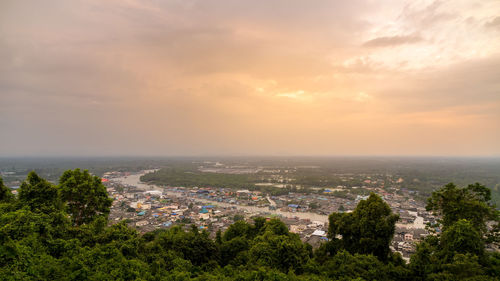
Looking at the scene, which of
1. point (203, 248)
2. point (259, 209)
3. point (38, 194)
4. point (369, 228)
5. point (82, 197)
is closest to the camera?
point (38, 194)

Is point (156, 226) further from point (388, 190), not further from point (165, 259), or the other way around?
point (388, 190)

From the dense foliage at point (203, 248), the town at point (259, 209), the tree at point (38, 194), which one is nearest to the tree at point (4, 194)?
the dense foliage at point (203, 248)

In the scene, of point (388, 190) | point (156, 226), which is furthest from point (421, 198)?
point (156, 226)

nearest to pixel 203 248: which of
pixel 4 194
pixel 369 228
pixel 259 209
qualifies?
pixel 369 228

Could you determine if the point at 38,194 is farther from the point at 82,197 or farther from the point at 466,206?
the point at 466,206

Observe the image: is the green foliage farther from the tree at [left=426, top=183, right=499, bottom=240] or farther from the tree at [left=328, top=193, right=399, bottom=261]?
the tree at [left=328, top=193, right=399, bottom=261]

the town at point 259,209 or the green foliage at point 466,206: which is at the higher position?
the green foliage at point 466,206

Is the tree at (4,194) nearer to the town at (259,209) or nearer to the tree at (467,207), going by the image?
the town at (259,209)
